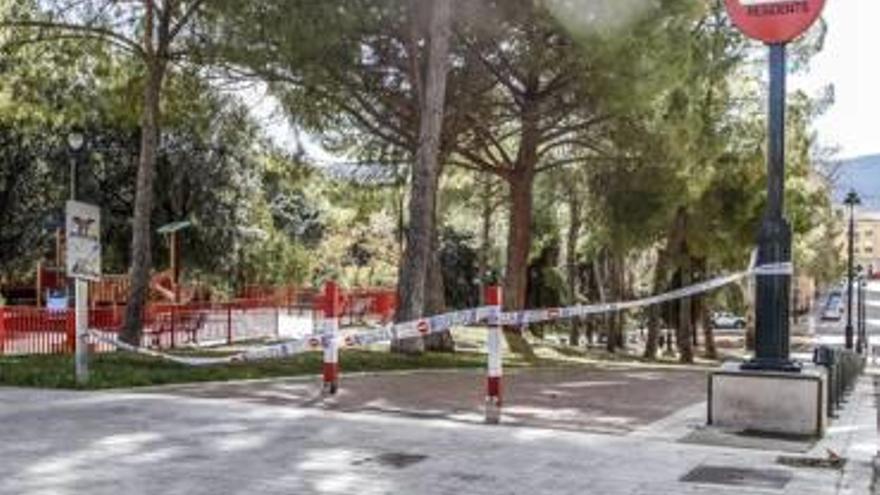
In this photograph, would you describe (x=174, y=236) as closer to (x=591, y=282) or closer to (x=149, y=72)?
(x=149, y=72)

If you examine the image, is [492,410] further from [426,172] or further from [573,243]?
[573,243]

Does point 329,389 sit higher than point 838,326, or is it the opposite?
point 329,389

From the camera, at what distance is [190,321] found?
2644 cm

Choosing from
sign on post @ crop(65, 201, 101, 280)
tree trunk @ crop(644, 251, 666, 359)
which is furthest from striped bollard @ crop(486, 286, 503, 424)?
tree trunk @ crop(644, 251, 666, 359)

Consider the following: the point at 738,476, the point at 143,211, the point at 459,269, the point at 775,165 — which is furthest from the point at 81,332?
the point at 459,269

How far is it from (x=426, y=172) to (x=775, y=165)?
29.8ft

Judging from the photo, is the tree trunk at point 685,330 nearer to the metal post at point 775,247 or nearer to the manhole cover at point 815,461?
the metal post at point 775,247

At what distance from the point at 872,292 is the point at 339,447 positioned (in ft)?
517

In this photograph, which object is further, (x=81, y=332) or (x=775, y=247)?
(x=81, y=332)

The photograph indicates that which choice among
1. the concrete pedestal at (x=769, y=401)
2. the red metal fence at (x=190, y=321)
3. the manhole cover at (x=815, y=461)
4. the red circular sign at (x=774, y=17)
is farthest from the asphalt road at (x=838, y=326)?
the manhole cover at (x=815, y=461)

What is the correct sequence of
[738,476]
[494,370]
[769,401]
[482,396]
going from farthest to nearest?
[482,396] < [494,370] < [769,401] < [738,476]

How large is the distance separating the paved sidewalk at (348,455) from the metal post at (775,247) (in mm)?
1074

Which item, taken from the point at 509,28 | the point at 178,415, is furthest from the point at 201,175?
the point at 178,415

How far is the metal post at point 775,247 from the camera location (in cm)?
1170
